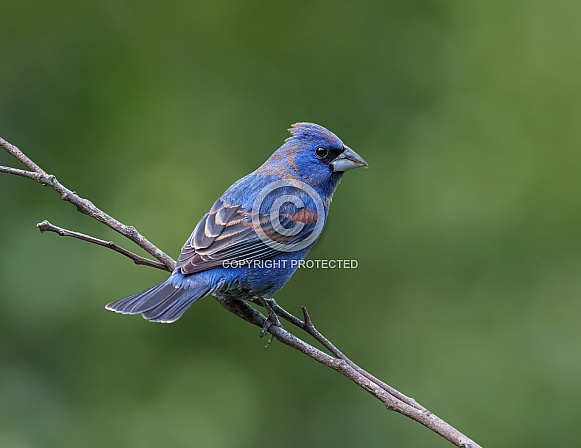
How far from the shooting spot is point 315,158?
470cm

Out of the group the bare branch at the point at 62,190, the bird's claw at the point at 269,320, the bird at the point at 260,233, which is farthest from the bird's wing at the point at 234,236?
the bare branch at the point at 62,190

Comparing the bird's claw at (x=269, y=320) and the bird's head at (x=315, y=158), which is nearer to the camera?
the bird's claw at (x=269, y=320)

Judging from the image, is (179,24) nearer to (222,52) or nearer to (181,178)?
(222,52)

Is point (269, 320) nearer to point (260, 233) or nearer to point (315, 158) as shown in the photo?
point (260, 233)

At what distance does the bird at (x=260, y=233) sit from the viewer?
12.9 ft

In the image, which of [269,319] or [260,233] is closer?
[269,319]

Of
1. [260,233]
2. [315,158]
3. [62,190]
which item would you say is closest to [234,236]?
[260,233]

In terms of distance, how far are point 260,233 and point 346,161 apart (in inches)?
27.7

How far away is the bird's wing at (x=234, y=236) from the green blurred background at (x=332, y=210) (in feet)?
3.29

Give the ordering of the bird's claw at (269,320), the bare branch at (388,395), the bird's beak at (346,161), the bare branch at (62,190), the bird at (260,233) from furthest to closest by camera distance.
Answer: the bird's beak at (346,161) → the bird at (260,233) → the bird's claw at (269,320) → the bare branch at (62,190) → the bare branch at (388,395)

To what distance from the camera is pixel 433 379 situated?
5.31 metres

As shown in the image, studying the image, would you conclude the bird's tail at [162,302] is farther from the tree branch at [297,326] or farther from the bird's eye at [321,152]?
the bird's eye at [321,152]

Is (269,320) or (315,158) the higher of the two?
(315,158)

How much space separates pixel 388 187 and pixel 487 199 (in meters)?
0.69
